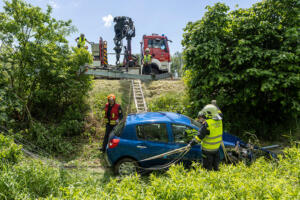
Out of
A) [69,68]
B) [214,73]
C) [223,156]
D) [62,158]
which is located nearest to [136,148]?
[223,156]

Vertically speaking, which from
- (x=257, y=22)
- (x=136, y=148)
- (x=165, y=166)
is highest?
(x=257, y=22)

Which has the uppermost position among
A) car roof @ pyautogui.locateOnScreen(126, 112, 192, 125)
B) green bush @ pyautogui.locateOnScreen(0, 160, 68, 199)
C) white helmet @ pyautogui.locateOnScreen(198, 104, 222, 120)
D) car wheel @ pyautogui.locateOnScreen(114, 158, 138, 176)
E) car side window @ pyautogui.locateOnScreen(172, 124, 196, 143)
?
white helmet @ pyautogui.locateOnScreen(198, 104, 222, 120)

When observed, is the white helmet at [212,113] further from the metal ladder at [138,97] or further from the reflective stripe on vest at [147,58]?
the reflective stripe on vest at [147,58]

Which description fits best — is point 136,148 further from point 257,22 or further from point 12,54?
point 257,22

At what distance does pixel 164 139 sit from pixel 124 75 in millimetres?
6403

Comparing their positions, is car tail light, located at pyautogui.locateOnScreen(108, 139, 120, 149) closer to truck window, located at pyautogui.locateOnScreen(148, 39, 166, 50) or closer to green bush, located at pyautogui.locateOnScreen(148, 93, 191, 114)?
green bush, located at pyautogui.locateOnScreen(148, 93, 191, 114)

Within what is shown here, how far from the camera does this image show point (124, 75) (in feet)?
33.8

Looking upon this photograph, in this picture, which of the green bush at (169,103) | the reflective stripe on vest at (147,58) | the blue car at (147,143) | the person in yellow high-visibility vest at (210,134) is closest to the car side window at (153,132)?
the blue car at (147,143)

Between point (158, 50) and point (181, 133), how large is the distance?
9615 millimetres

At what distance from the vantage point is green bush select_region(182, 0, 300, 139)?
570cm

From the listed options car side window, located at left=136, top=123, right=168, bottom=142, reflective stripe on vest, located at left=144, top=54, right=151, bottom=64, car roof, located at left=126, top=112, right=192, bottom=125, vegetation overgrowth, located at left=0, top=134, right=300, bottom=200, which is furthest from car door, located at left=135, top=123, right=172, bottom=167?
reflective stripe on vest, located at left=144, top=54, right=151, bottom=64

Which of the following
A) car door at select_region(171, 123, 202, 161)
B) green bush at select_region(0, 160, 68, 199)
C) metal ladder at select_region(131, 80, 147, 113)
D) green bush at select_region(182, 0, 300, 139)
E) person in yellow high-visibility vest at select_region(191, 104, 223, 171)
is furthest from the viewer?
metal ladder at select_region(131, 80, 147, 113)

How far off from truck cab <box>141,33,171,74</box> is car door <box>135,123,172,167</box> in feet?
29.0

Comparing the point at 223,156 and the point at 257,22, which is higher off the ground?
the point at 257,22
